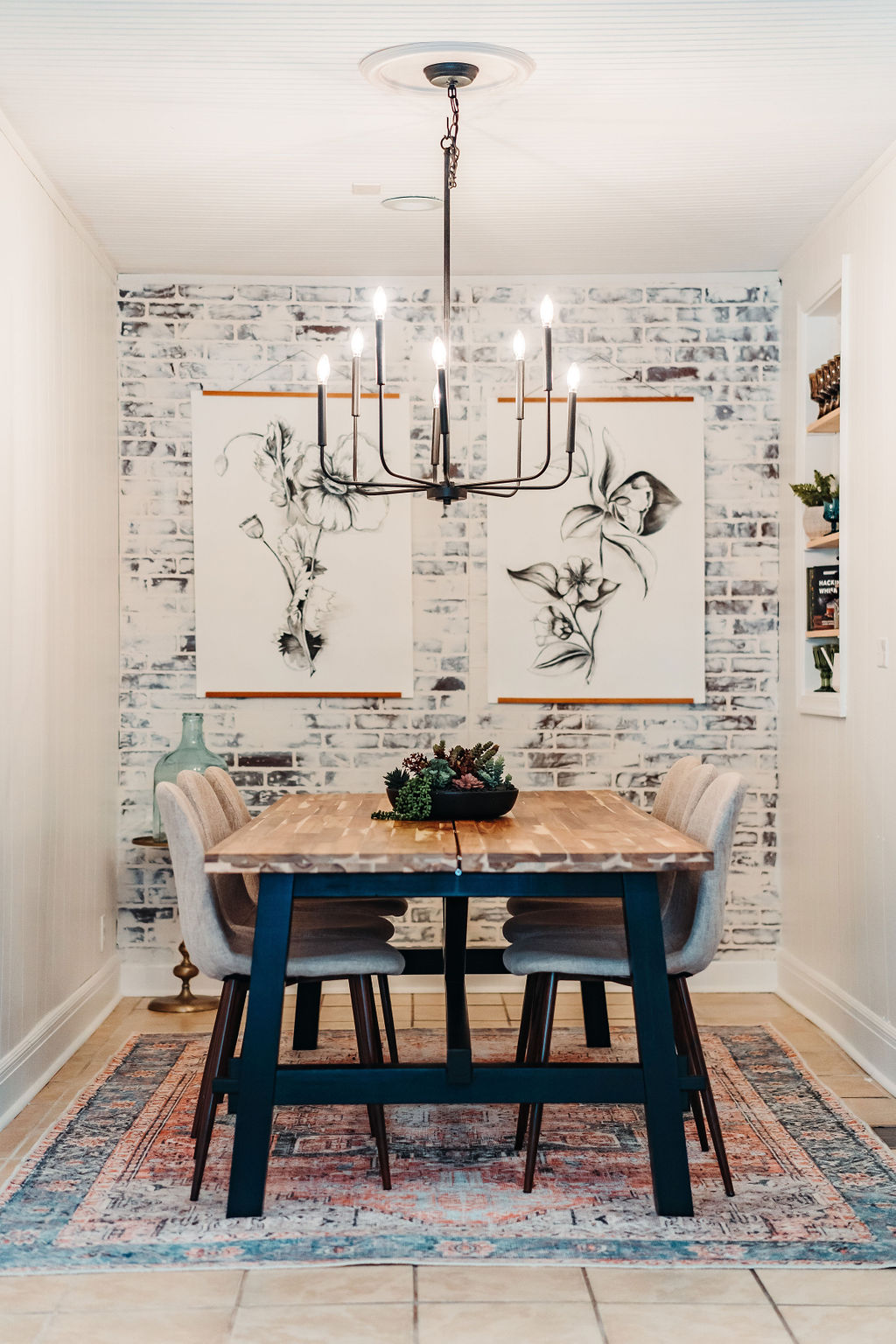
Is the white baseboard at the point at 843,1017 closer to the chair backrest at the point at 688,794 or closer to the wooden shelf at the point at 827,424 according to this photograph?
the chair backrest at the point at 688,794

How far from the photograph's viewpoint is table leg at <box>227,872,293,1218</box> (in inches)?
101

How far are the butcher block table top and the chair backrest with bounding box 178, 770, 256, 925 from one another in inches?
5.0

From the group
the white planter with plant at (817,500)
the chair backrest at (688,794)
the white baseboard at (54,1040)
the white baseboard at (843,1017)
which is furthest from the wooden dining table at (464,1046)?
the white planter with plant at (817,500)

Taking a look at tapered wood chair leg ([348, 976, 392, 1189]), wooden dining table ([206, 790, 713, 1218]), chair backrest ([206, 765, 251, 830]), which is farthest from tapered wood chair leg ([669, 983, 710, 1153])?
chair backrest ([206, 765, 251, 830])

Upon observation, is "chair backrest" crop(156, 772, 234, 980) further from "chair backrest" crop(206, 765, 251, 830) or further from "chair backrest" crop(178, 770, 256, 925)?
"chair backrest" crop(206, 765, 251, 830)

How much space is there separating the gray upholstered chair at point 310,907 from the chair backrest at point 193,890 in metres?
0.42

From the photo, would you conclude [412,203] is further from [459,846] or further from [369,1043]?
[369,1043]

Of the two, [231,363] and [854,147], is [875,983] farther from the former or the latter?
[231,363]

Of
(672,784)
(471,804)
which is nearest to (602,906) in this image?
(672,784)

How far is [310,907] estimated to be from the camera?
3.57 metres

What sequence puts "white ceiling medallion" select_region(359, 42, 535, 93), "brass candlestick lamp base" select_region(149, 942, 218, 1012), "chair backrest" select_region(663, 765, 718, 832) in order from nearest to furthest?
"white ceiling medallion" select_region(359, 42, 535, 93) < "chair backrest" select_region(663, 765, 718, 832) < "brass candlestick lamp base" select_region(149, 942, 218, 1012)

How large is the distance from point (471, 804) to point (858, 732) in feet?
4.37

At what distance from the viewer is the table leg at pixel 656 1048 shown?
8.50ft

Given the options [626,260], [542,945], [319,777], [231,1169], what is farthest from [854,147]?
[231,1169]
